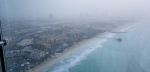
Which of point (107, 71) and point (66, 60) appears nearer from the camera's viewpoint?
point (107, 71)

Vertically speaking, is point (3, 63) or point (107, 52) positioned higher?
point (3, 63)

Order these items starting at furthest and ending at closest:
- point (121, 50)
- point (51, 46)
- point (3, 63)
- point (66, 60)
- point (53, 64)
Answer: point (51, 46) < point (121, 50) < point (66, 60) < point (53, 64) < point (3, 63)

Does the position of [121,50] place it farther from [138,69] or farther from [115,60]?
[138,69]

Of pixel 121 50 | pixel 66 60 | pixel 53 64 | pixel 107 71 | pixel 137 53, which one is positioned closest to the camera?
pixel 107 71

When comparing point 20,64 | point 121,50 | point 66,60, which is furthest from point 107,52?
point 20,64

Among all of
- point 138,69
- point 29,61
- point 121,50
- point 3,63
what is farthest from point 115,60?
point 3,63

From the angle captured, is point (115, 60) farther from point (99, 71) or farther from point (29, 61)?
point (29, 61)

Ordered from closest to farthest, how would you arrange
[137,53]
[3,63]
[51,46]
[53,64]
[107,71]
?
[3,63], [107,71], [53,64], [137,53], [51,46]

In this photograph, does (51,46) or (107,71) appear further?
(51,46)

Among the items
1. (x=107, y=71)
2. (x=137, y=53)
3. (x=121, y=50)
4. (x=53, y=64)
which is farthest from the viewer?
(x=121, y=50)
